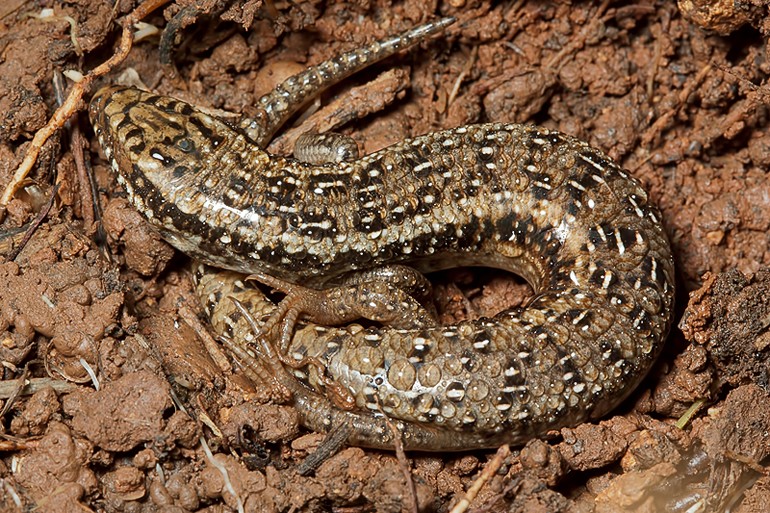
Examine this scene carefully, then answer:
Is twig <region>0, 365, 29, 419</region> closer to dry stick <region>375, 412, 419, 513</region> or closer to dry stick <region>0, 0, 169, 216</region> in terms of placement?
dry stick <region>0, 0, 169, 216</region>

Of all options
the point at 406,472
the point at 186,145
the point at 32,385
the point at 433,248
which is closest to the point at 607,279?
the point at 433,248

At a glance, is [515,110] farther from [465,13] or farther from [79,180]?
[79,180]

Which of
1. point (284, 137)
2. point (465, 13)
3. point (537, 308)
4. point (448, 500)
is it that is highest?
point (465, 13)

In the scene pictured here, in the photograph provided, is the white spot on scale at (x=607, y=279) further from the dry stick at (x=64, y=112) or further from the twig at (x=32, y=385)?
the dry stick at (x=64, y=112)

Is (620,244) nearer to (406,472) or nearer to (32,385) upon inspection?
(406,472)

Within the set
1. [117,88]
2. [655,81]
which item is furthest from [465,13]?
[117,88]

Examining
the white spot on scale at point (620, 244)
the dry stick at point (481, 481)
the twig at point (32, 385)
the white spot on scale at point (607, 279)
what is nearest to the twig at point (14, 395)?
the twig at point (32, 385)

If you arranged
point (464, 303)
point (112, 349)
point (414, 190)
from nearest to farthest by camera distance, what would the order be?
point (112, 349) → point (414, 190) → point (464, 303)

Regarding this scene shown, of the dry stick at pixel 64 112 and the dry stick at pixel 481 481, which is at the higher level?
the dry stick at pixel 64 112
